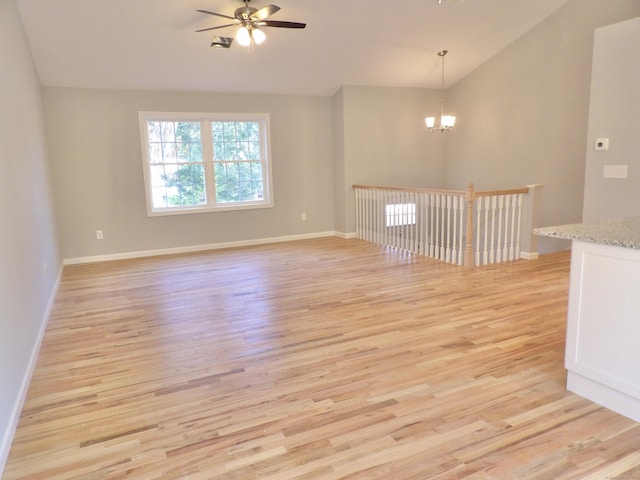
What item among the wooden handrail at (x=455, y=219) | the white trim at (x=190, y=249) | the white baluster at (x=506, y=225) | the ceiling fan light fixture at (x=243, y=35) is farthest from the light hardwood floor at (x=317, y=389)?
the ceiling fan light fixture at (x=243, y=35)

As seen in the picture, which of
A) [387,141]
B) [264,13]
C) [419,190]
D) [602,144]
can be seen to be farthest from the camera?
[387,141]

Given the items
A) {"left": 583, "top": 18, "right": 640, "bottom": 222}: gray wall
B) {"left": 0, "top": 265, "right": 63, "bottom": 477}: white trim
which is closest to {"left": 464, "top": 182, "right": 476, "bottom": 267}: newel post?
{"left": 583, "top": 18, "right": 640, "bottom": 222}: gray wall

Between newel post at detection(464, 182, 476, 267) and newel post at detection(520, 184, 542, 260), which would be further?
newel post at detection(520, 184, 542, 260)

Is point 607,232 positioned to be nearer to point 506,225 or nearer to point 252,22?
point 506,225

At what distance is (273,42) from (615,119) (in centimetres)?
391

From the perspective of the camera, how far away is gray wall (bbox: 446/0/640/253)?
18.9 ft

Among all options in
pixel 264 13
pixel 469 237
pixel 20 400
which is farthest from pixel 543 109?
pixel 20 400

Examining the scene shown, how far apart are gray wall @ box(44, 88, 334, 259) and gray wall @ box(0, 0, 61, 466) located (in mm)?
935

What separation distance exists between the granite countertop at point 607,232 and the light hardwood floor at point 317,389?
853mm

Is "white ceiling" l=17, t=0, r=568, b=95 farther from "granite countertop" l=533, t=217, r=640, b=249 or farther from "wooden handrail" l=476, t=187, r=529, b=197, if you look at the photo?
"granite countertop" l=533, t=217, r=640, b=249

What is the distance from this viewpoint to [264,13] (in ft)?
13.4

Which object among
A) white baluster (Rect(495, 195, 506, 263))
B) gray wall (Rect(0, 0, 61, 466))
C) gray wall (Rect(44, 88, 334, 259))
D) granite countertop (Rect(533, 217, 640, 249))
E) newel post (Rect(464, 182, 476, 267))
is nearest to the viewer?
granite countertop (Rect(533, 217, 640, 249))

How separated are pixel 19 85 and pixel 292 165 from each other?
413 cm

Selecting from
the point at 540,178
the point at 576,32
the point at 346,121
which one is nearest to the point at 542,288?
the point at 540,178
